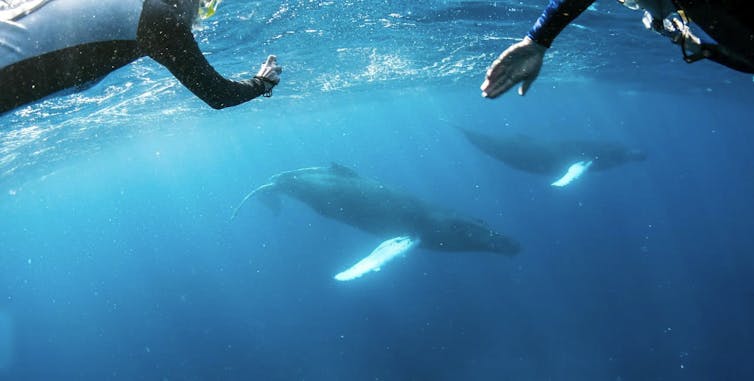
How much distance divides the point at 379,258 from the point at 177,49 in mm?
9941

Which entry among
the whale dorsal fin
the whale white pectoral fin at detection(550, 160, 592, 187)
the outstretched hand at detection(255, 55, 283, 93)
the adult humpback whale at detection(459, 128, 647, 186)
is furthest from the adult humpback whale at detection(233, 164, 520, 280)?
the outstretched hand at detection(255, 55, 283, 93)

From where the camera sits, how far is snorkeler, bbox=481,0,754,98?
201 cm

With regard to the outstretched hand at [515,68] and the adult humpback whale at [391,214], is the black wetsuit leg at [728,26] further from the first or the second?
the adult humpback whale at [391,214]

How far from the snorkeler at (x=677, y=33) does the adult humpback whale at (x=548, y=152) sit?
1829 cm

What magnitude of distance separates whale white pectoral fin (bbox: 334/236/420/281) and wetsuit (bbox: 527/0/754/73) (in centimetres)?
894

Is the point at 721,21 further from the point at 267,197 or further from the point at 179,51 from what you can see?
the point at 267,197

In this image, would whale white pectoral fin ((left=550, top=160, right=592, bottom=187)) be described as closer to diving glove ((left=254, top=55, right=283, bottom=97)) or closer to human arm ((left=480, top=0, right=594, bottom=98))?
human arm ((left=480, top=0, right=594, bottom=98))

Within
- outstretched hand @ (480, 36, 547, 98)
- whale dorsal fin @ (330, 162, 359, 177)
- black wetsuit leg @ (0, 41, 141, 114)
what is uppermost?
black wetsuit leg @ (0, 41, 141, 114)

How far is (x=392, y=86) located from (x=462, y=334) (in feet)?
69.4

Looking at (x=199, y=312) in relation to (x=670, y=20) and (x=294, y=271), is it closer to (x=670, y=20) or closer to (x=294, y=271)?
(x=294, y=271)

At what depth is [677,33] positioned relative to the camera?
7.91 feet

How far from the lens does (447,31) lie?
634 inches

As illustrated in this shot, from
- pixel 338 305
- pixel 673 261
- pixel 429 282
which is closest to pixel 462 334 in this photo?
pixel 429 282

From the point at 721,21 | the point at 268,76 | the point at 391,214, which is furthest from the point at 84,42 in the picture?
the point at 391,214
